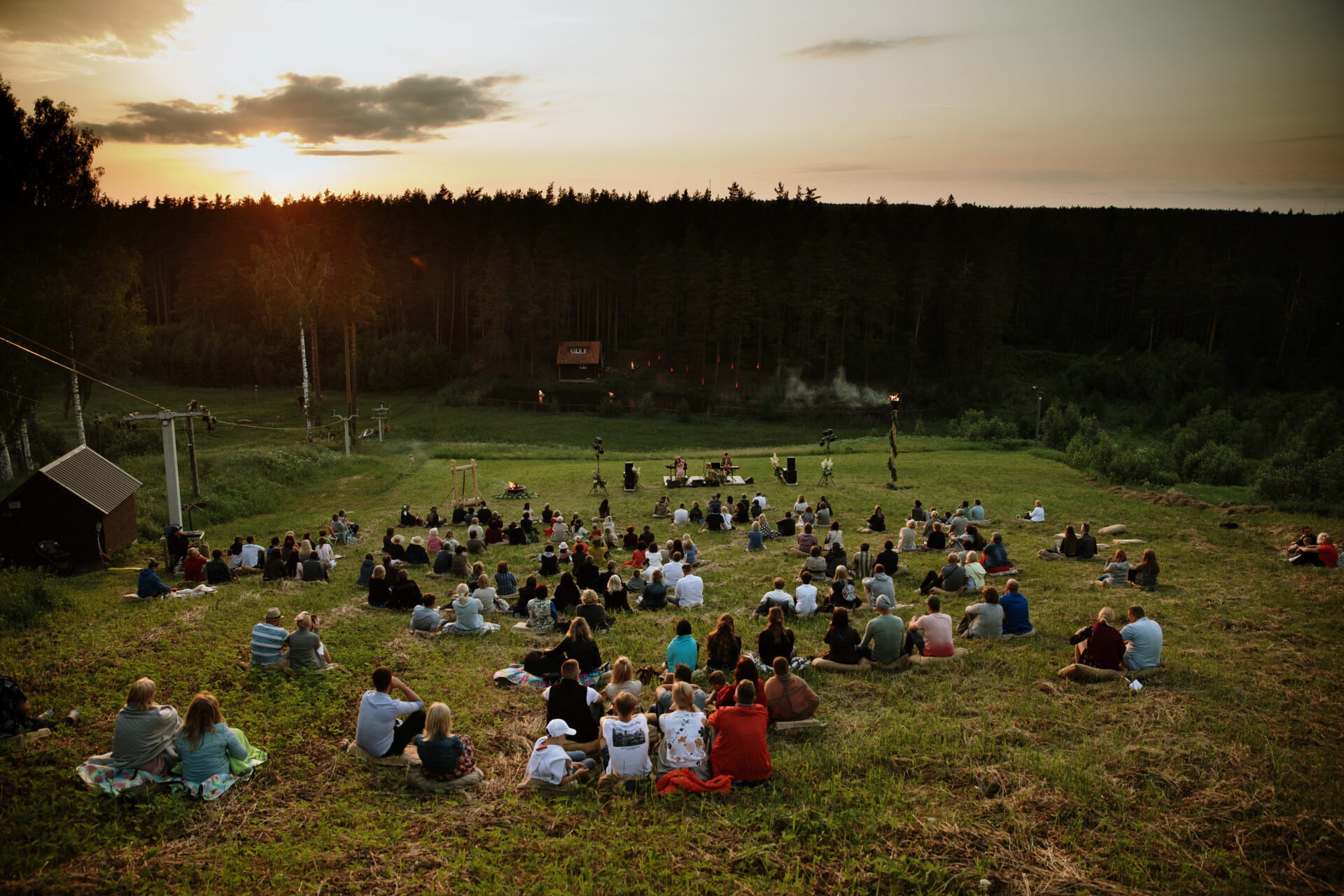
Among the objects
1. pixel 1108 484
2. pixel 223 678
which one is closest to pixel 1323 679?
pixel 223 678

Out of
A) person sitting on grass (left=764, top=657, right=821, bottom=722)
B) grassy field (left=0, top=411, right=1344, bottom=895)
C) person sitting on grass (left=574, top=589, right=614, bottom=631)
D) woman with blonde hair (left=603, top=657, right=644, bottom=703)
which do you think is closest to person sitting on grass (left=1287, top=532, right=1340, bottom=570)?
grassy field (left=0, top=411, right=1344, bottom=895)

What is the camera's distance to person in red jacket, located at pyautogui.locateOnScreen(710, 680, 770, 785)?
8422 millimetres

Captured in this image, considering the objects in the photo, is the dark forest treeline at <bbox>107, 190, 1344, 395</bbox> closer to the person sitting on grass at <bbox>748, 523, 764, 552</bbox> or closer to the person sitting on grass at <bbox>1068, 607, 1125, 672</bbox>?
the person sitting on grass at <bbox>748, 523, 764, 552</bbox>

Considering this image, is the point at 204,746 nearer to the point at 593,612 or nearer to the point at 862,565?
the point at 593,612

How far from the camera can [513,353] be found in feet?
287

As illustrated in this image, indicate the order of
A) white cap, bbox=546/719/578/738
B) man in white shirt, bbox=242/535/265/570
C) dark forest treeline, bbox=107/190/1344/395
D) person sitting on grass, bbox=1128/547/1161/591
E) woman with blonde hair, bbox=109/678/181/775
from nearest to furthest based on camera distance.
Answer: woman with blonde hair, bbox=109/678/181/775
white cap, bbox=546/719/578/738
person sitting on grass, bbox=1128/547/1161/591
man in white shirt, bbox=242/535/265/570
dark forest treeline, bbox=107/190/1344/395

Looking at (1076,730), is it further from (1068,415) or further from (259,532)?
(1068,415)

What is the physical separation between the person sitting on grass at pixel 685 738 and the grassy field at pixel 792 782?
0.43 m

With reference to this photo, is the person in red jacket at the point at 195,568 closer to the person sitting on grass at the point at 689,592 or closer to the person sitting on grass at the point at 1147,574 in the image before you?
the person sitting on grass at the point at 689,592

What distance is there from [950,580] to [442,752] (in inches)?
466

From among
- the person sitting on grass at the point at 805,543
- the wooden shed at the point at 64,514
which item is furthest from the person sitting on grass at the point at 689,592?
the wooden shed at the point at 64,514

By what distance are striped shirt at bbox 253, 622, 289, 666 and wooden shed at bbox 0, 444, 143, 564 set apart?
1378 cm

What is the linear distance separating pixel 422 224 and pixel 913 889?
11140 centimetres

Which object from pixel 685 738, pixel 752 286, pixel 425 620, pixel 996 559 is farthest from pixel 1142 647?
pixel 752 286
